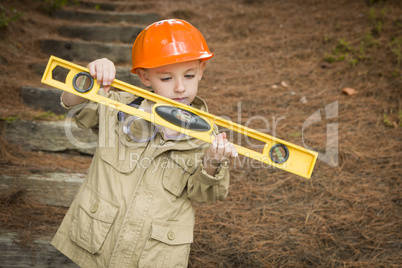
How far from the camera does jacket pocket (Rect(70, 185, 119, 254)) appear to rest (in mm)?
1722

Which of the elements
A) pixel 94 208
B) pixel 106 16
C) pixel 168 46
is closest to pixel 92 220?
pixel 94 208

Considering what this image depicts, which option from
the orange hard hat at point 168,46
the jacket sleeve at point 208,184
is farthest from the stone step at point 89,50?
the jacket sleeve at point 208,184

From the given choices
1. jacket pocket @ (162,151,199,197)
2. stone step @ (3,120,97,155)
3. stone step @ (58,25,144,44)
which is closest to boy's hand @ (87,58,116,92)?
jacket pocket @ (162,151,199,197)

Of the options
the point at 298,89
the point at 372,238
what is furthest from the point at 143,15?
the point at 372,238

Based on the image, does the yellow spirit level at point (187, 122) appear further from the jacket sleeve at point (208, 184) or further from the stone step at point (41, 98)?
the stone step at point (41, 98)

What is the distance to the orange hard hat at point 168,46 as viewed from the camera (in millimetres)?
1750

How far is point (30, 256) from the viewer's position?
84.4 inches

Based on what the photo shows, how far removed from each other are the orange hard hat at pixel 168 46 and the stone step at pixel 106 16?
432 centimetres

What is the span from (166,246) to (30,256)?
104 centimetres

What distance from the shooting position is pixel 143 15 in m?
5.92

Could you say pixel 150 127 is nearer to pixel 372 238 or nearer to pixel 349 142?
pixel 372 238

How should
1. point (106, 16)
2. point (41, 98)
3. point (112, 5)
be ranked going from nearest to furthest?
1. point (41, 98)
2. point (106, 16)
3. point (112, 5)

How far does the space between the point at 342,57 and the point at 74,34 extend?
4225mm

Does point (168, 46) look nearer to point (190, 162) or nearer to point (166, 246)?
point (190, 162)
